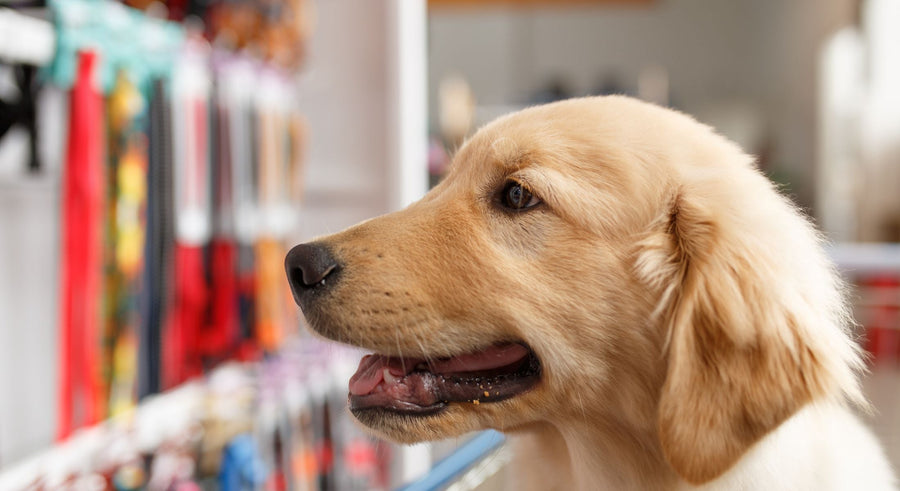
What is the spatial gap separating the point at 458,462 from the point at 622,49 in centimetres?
983

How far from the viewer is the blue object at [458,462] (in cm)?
121

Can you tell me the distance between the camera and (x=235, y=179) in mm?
2139

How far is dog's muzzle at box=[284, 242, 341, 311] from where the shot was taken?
1092 mm

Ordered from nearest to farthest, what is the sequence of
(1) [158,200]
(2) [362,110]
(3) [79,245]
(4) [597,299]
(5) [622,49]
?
(4) [597,299], (3) [79,245], (1) [158,200], (2) [362,110], (5) [622,49]

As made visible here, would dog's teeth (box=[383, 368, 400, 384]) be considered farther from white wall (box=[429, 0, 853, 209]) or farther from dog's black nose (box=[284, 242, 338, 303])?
white wall (box=[429, 0, 853, 209])

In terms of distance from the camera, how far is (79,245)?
1.53 metres

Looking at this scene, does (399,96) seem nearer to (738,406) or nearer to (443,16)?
(738,406)

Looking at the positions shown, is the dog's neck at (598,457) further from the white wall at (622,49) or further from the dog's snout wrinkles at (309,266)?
the white wall at (622,49)

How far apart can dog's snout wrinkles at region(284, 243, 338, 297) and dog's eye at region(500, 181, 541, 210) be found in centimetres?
30

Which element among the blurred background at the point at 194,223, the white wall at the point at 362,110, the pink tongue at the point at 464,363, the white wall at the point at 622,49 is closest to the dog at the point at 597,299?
the pink tongue at the point at 464,363

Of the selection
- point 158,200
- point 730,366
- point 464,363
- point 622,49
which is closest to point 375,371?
point 464,363

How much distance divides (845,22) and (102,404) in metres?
7.90

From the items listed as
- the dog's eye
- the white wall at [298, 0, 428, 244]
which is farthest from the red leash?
the white wall at [298, 0, 428, 244]

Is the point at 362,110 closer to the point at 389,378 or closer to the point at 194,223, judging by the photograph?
the point at 194,223
